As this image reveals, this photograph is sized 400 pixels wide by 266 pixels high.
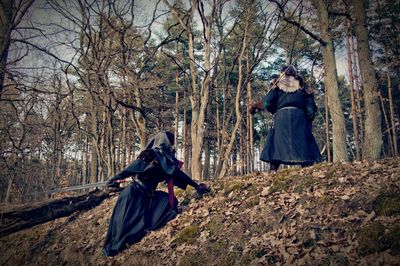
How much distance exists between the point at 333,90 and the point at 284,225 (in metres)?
4.76

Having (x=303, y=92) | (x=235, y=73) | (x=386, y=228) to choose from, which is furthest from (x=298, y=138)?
(x=235, y=73)

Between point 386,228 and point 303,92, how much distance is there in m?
3.72

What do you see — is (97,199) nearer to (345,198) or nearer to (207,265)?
(207,265)

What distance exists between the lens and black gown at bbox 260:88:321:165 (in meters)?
5.96

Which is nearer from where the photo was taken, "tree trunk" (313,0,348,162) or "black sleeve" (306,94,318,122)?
"black sleeve" (306,94,318,122)

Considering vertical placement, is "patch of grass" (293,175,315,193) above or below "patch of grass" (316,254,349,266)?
above

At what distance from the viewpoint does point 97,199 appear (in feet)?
29.8

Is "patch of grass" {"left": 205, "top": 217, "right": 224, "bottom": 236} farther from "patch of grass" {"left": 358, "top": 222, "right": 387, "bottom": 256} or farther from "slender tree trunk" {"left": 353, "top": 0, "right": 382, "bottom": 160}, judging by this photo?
"slender tree trunk" {"left": 353, "top": 0, "right": 382, "bottom": 160}

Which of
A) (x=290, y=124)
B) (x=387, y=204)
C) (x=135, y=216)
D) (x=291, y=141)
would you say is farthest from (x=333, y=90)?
(x=135, y=216)

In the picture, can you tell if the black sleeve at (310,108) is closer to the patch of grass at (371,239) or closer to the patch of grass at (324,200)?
the patch of grass at (324,200)

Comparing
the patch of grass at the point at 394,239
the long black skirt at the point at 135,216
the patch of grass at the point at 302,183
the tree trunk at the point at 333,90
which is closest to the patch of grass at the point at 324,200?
the patch of grass at the point at 302,183

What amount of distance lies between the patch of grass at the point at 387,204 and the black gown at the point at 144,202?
3.26 m

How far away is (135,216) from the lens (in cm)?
557

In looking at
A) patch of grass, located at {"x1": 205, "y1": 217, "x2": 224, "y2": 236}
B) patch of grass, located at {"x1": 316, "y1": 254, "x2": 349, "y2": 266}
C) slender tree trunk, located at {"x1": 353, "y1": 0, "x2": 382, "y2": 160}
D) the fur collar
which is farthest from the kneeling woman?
slender tree trunk, located at {"x1": 353, "y1": 0, "x2": 382, "y2": 160}
